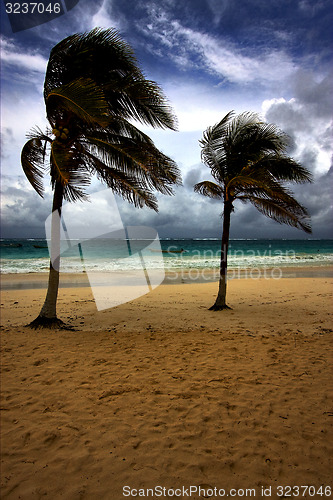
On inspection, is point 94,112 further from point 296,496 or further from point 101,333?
point 296,496

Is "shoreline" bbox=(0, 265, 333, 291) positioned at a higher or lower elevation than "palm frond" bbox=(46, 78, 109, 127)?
lower

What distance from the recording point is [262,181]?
7109 millimetres

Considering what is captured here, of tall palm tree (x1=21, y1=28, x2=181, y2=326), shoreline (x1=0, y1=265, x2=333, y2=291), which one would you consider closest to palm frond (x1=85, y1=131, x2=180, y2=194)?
tall palm tree (x1=21, y1=28, x2=181, y2=326)

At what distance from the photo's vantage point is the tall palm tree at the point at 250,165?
7.75 m

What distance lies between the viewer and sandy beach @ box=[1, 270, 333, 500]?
2.49m

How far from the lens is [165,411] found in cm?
344

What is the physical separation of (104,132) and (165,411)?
239 inches

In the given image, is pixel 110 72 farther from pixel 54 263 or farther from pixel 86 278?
pixel 86 278

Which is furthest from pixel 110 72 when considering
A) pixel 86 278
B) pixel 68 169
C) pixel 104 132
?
pixel 86 278

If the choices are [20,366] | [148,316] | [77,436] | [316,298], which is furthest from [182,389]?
[316,298]

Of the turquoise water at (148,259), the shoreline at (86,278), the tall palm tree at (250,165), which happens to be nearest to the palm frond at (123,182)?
the tall palm tree at (250,165)

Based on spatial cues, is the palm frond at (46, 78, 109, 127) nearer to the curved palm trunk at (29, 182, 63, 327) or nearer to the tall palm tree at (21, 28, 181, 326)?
the tall palm tree at (21, 28, 181, 326)

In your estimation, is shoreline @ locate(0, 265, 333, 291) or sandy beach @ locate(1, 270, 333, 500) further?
shoreline @ locate(0, 265, 333, 291)

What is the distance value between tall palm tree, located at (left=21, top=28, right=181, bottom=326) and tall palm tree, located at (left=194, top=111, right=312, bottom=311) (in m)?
2.32
